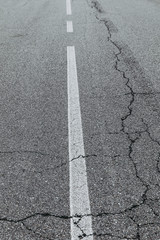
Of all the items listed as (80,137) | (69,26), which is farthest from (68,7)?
(80,137)

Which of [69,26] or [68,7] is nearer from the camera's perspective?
[69,26]

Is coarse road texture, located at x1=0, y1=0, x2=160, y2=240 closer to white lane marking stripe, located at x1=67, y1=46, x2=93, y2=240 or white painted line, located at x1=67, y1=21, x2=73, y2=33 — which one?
white lane marking stripe, located at x1=67, y1=46, x2=93, y2=240

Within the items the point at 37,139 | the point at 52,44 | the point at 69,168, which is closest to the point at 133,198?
the point at 69,168

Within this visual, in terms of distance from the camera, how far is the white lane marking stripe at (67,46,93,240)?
2.46m

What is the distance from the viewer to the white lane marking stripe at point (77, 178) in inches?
97.0

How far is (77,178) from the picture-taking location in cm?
296

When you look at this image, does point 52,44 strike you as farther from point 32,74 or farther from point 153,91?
point 153,91

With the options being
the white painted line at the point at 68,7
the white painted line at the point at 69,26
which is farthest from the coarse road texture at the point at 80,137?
the white painted line at the point at 68,7

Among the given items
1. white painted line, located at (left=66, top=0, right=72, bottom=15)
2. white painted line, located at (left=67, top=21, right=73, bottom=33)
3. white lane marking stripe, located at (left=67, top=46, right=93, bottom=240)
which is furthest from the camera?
white painted line, located at (left=66, top=0, right=72, bottom=15)

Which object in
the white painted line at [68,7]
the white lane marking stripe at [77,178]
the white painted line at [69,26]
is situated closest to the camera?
the white lane marking stripe at [77,178]

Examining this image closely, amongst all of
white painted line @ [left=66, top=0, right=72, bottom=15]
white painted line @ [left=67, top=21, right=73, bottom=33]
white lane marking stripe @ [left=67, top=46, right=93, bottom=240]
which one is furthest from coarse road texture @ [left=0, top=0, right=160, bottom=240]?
white painted line @ [left=66, top=0, right=72, bottom=15]

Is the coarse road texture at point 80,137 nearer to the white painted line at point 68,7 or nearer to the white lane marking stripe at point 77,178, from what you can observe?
the white lane marking stripe at point 77,178

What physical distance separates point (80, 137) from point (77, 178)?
0.70m

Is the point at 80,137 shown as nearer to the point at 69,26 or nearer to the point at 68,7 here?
the point at 69,26
